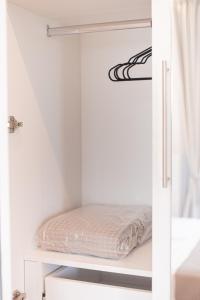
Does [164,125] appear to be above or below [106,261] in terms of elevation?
above

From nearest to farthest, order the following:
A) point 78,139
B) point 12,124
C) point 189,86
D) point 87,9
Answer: point 189,86, point 12,124, point 87,9, point 78,139

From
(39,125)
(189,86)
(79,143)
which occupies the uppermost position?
(189,86)

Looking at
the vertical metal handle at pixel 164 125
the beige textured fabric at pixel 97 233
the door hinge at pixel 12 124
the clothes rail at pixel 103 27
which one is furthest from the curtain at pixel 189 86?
the door hinge at pixel 12 124

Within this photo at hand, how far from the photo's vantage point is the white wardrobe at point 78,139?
1763mm

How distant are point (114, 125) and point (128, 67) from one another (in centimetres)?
37

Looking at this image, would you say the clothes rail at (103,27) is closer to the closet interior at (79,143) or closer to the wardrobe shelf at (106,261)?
the closet interior at (79,143)

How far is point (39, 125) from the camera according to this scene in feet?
7.94

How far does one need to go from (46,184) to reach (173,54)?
1113mm

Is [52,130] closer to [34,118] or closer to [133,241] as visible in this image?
[34,118]

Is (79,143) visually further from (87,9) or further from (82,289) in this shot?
(82,289)

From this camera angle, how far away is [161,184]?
1736mm

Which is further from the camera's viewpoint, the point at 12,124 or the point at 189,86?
the point at 12,124

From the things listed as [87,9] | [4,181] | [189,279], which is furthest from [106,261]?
[87,9]

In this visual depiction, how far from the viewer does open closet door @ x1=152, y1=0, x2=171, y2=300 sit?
170 centimetres
